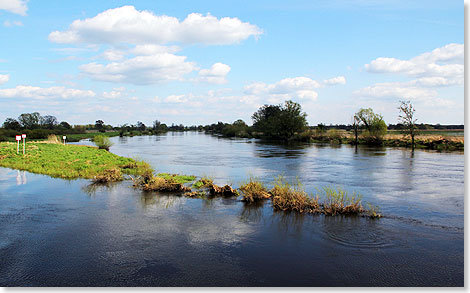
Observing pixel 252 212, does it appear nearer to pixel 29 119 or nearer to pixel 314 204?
pixel 314 204

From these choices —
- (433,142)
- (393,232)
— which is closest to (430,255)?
(393,232)

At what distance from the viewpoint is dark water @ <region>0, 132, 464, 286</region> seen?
7676 mm

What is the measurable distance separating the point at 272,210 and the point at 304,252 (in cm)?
438

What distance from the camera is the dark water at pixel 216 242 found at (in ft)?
25.2

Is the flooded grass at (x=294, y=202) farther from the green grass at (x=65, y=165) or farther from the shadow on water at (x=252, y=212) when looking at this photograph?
the green grass at (x=65, y=165)

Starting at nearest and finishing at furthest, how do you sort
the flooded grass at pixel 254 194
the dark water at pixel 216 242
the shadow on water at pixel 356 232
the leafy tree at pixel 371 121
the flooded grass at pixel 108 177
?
1. the dark water at pixel 216 242
2. the shadow on water at pixel 356 232
3. the flooded grass at pixel 254 194
4. the flooded grass at pixel 108 177
5. the leafy tree at pixel 371 121

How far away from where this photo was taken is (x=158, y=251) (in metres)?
9.09

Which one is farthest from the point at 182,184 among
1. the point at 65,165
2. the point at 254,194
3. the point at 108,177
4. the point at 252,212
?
the point at 65,165

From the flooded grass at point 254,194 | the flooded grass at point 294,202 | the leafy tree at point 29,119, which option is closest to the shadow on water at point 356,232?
the flooded grass at point 294,202

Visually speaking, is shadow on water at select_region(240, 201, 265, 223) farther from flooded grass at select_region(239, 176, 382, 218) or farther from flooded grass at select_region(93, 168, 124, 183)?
flooded grass at select_region(93, 168, 124, 183)

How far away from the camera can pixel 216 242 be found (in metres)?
9.84

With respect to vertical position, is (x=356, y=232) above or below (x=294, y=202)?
below

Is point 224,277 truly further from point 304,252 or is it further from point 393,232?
point 393,232

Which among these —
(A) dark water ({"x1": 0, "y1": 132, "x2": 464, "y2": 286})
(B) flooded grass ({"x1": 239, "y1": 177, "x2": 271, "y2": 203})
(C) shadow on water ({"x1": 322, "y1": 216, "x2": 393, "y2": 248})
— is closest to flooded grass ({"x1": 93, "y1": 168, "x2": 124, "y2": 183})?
(A) dark water ({"x1": 0, "y1": 132, "x2": 464, "y2": 286})
